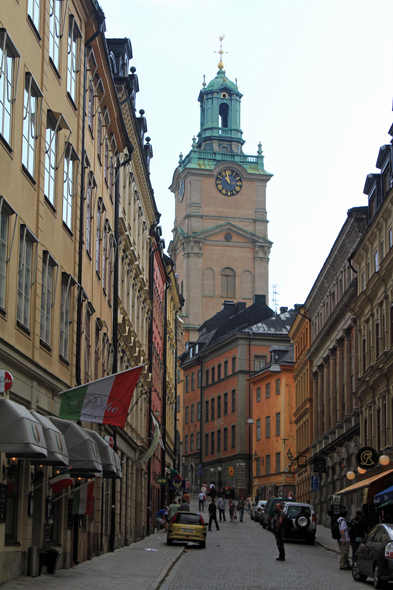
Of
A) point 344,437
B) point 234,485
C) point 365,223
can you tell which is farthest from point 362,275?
point 234,485

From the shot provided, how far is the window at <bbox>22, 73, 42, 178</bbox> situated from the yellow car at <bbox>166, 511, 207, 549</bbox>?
20332 millimetres

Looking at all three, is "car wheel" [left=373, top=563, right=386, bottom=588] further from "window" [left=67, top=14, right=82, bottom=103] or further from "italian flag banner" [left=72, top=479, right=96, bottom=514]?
"window" [left=67, top=14, right=82, bottom=103]

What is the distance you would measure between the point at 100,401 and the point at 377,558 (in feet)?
22.6

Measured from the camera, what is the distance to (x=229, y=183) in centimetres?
12344

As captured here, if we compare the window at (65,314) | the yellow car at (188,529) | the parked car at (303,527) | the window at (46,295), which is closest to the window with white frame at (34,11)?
the window at (46,295)

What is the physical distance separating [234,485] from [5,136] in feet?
257

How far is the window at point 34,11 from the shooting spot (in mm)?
18750

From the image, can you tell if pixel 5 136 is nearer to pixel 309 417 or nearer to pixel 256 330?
pixel 309 417

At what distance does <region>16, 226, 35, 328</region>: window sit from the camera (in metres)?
17.9

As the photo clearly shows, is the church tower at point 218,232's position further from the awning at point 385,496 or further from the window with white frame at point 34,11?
the window with white frame at point 34,11

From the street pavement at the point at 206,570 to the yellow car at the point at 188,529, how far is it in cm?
40

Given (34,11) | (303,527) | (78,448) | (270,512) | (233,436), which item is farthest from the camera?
(233,436)

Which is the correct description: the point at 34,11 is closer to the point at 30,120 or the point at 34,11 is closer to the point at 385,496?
the point at 30,120

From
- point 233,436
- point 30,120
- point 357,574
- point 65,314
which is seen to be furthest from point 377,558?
point 233,436
